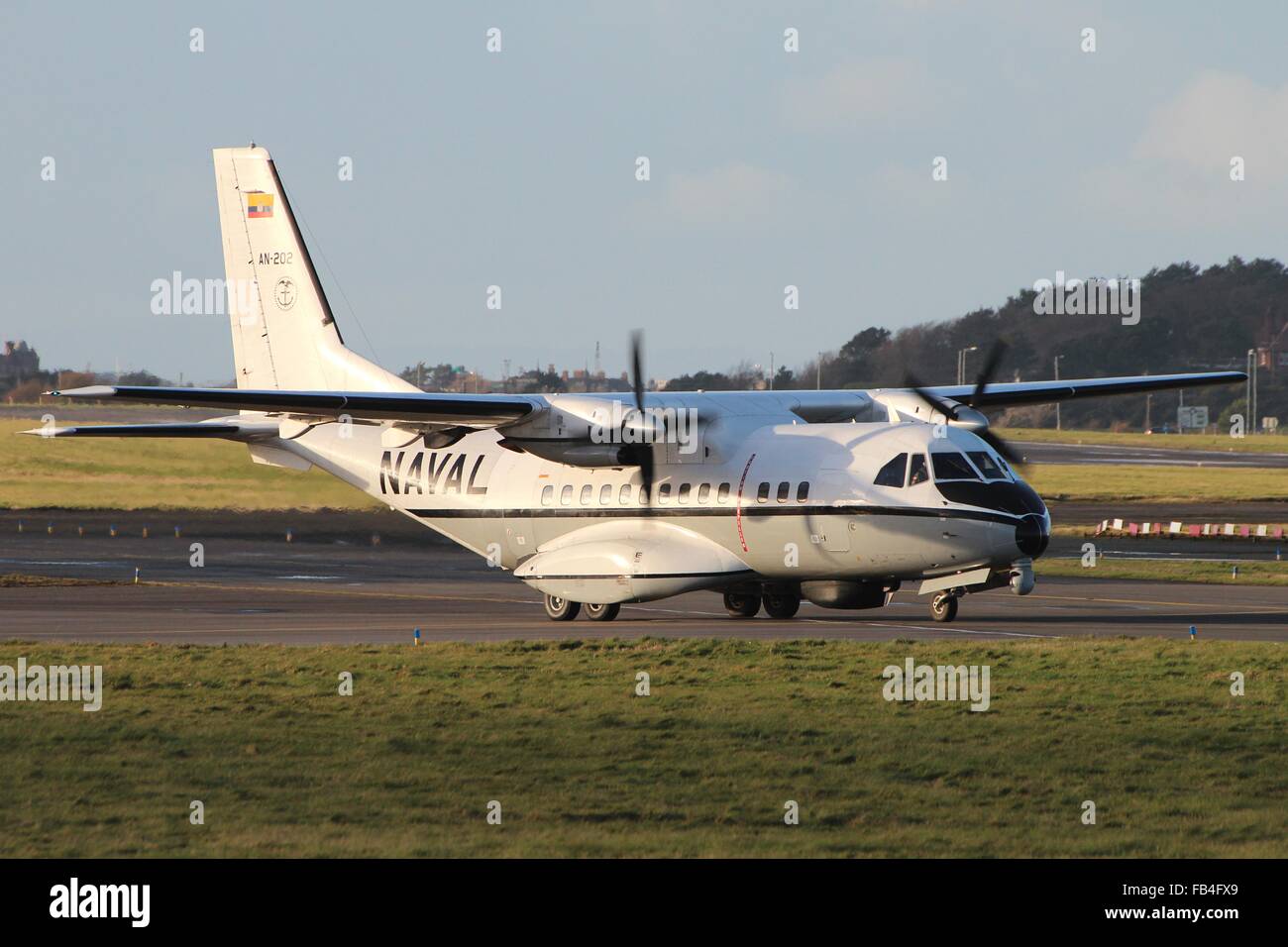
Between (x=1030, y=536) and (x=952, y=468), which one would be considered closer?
(x=1030, y=536)

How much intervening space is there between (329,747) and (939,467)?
13384 millimetres

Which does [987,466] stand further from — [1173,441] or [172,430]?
[1173,441]

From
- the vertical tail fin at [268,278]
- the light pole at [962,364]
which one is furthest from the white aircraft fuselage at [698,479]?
the light pole at [962,364]

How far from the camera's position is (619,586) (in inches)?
1121

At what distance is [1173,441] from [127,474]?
8236cm

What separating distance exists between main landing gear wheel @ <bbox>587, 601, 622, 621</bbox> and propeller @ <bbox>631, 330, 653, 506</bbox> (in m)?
2.11

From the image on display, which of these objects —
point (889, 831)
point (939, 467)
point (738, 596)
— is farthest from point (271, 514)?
point (889, 831)

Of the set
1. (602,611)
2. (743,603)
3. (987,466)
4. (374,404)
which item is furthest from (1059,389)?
(374,404)

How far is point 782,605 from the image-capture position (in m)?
29.4

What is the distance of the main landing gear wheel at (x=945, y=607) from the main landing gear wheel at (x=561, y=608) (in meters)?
6.30

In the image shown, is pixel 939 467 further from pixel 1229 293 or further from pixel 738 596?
pixel 1229 293

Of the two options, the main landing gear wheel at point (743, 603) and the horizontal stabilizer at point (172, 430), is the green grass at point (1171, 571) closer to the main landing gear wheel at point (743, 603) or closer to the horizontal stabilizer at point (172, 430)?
the main landing gear wheel at point (743, 603)

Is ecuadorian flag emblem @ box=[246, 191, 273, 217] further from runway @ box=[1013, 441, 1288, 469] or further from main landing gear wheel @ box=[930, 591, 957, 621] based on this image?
runway @ box=[1013, 441, 1288, 469]

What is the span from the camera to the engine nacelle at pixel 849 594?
1098 inches
